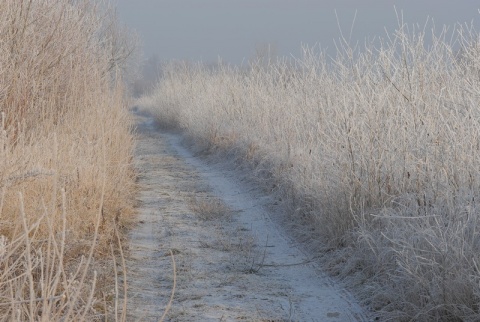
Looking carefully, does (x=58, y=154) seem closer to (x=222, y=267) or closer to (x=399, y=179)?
(x=222, y=267)

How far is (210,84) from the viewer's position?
15.4 meters

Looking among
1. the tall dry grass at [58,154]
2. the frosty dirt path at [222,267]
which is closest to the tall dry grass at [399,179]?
the frosty dirt path at [222,267]

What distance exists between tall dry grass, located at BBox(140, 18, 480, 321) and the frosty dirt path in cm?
30

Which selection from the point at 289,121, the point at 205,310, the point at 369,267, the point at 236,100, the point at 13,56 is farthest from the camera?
the point at 236,100

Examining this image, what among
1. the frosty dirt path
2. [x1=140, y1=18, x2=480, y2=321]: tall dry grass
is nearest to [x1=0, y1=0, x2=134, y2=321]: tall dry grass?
the frosty dirt path

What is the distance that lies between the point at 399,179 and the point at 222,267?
5.01 ft

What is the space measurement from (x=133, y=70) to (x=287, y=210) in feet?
114

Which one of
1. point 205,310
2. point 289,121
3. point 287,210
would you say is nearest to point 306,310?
point 205,310

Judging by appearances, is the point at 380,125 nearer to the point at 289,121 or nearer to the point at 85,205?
the point at 85,205

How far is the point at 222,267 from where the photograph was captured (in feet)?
13.6

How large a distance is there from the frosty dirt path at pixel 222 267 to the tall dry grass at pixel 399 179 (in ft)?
0.97

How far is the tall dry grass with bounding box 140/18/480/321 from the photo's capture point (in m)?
2.99

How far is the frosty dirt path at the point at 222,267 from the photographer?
3338 millimetres

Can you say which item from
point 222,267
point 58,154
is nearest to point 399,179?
point 222,267
